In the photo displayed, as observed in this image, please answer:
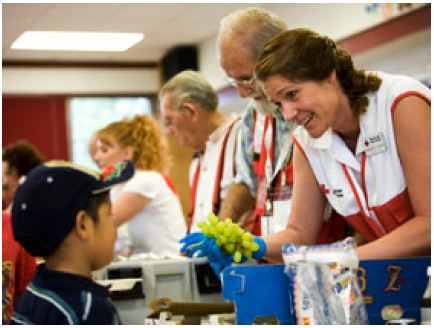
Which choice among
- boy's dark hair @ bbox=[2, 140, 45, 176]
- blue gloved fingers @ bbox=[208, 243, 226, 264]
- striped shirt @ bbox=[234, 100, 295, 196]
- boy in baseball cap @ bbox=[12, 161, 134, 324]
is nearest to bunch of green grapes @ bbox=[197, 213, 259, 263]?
blue gloved fingers @ bbox=[208, 243, 226, 264]

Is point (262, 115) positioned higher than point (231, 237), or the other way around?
point (262, 115)

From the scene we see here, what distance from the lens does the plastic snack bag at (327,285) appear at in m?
1.63

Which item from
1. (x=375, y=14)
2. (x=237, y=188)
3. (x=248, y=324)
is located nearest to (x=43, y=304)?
(x=248, y=324)

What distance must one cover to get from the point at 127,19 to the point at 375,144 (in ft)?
21.0

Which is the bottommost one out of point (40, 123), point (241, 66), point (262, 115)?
point (262, 115)

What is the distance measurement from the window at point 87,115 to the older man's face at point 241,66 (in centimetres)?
845

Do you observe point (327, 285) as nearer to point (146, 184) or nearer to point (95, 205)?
point (95, 205)

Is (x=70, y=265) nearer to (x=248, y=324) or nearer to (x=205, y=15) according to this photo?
(x=248, y=324)

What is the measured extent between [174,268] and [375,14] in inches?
178

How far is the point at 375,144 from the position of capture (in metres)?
2.04

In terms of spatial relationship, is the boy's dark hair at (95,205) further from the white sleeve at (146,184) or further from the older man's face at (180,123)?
the white sleeve at (146,184)

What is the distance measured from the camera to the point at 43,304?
1.67 metres

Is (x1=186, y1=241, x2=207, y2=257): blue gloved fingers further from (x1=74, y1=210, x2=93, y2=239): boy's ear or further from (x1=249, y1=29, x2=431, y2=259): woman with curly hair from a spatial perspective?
(x1=74, y1=210, x2=93, y2=239): boy's ear

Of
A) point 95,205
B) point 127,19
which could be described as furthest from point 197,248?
point 127,19
